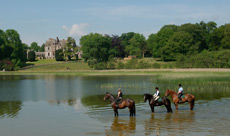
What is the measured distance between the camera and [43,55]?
182 m

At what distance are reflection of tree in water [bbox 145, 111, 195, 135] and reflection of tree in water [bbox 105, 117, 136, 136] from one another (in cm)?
89

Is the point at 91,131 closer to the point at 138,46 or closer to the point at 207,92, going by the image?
the point at 207,92

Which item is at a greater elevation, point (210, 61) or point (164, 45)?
point (164, 45)

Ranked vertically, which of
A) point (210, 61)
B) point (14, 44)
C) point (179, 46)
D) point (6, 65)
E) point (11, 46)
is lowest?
point (6, 65)

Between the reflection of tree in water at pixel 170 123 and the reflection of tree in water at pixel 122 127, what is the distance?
89cm

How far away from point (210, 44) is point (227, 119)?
352 ft

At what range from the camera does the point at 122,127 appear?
1716 centimetres

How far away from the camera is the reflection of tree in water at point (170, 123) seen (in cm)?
1588

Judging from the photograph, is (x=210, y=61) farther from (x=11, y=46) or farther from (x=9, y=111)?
(x=11, y=46)

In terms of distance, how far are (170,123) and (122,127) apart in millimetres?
3098

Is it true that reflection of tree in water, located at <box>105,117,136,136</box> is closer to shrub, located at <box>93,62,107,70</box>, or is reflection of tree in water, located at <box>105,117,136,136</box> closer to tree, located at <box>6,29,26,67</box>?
shrub, located at <box>93,62,107,70</box>

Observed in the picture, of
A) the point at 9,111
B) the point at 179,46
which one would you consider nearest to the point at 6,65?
the point at 179,46

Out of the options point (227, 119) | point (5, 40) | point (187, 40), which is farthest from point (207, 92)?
point (5, 40)

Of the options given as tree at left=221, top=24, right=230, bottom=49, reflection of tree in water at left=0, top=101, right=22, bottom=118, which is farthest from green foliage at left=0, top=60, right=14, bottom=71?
reflection of tree in water at left=0, top=101, right=22, bottom=118
